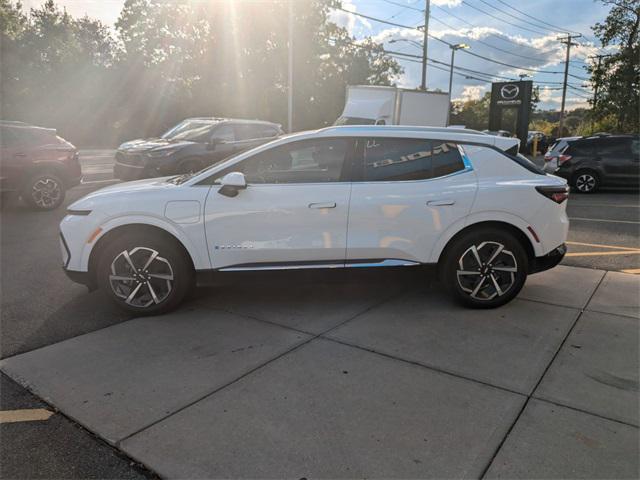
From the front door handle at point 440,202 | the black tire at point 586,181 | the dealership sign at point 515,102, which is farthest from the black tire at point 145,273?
the dealership sign at point 515,102

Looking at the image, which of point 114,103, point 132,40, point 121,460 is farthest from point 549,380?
point 132,40

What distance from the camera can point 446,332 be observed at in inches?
156

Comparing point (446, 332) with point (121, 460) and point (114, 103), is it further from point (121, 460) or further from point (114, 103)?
point (114, 103)

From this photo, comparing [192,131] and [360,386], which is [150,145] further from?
[360,386]

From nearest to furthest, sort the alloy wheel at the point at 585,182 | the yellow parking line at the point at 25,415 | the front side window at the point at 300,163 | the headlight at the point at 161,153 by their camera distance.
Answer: the yellow parking line at the point at 25,415 → the front side window at the point at 300,163 → the headlight at the point at 161,153 → the alloy wheel at the point at 585,182

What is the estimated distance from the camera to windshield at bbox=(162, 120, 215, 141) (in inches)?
452

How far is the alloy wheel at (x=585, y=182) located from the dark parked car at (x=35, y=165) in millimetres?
12187

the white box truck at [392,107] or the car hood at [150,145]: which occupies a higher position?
the white box truck at [392,107]

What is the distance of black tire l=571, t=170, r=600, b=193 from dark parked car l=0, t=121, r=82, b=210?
39.7ft

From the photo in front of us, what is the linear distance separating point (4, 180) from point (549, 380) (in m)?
9.28

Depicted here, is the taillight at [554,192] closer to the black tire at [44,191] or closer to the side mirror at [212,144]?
the side mirror at [212,144]

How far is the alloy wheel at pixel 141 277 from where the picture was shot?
4.24 metres

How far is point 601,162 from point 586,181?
0.58 m

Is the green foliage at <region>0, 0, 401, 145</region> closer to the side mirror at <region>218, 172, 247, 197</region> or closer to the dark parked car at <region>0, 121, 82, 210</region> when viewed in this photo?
the dark parked car at <region>0, 121, 82, 210</region>
